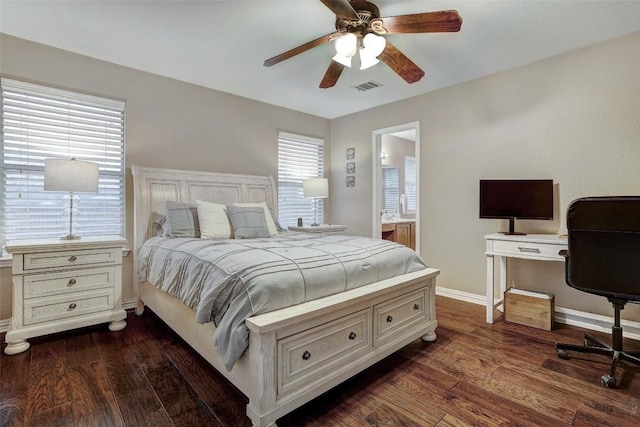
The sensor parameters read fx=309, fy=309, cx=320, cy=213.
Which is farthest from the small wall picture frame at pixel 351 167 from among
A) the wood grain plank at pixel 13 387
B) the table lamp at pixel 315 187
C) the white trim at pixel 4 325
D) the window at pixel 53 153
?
the white trim at pixel 4 325

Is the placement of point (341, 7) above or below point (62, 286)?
above

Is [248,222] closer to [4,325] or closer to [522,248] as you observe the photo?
[4,325]

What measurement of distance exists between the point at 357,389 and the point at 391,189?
15.9ft

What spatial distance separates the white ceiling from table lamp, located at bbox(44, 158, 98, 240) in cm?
110

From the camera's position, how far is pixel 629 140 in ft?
8.38

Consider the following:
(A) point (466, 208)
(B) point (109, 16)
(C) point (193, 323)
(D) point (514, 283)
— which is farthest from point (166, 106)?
(D) point (514, 283)

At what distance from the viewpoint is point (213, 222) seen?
295cm

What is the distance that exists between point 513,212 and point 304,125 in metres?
3.10

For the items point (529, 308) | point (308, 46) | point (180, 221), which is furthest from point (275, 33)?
point (529, 308)

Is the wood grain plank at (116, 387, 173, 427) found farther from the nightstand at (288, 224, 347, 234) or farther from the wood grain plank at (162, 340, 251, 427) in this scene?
Result: the nightstand at (288, 224, 347, 234)

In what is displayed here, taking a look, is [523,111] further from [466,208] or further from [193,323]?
[193,323]

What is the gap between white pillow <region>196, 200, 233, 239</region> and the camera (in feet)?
9.51

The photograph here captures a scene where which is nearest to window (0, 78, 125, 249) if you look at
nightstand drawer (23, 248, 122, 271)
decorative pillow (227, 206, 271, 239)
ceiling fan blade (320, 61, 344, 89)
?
nightstand drawer (23, 248, 122, 271)

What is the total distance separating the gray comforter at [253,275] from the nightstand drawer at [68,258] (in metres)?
0.50
